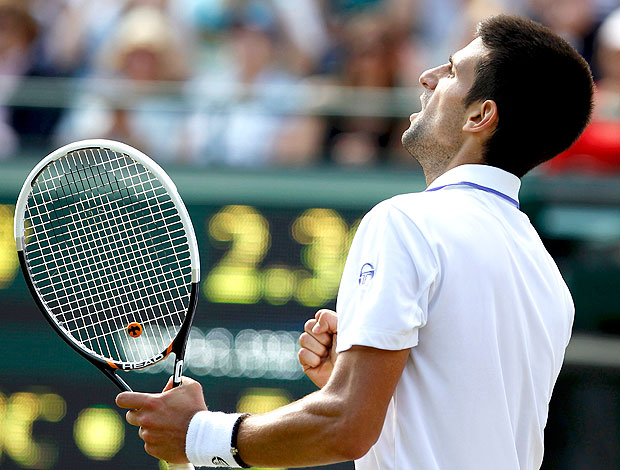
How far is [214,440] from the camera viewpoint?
2264mm

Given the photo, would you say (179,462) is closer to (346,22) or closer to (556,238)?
(556,238)

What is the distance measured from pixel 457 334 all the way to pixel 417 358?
0.30 ft

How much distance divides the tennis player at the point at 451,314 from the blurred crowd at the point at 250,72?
10.4 ft

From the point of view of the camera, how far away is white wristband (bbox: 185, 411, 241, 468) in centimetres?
225

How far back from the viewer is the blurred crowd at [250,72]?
588 cm

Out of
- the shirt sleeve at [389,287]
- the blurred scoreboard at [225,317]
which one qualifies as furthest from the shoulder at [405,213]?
the blurred scoreboard at [225,317]

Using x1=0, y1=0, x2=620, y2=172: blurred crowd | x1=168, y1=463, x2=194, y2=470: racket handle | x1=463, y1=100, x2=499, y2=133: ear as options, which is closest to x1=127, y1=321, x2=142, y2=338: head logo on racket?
x1=168, y1=463, x2=194, y2=470: racket handle

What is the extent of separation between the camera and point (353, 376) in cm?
209

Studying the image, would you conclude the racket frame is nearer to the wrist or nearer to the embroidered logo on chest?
the wrist

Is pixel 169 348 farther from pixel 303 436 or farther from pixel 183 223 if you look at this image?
pixel 303 436

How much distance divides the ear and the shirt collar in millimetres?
81

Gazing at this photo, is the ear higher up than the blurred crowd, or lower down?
higher up

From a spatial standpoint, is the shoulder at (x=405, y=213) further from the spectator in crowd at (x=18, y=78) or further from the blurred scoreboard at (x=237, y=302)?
the spectator in crowd at (x=18, y=78)

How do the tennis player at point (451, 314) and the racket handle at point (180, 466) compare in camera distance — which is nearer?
the tennis player at point (451, 314)
